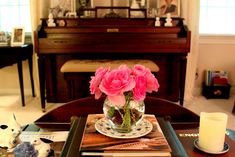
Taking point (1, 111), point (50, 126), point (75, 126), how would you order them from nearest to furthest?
point (75, 126) < point (50, 126) < point (1, 111)

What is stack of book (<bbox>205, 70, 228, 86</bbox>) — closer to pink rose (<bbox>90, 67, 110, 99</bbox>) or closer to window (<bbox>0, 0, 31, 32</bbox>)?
window (<bbox>0, 0, 31, 32</bbox>)

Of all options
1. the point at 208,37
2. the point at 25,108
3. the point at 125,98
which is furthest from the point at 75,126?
the point at 208,37

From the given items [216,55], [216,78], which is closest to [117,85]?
[216,78]

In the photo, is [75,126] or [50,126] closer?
[75,126]

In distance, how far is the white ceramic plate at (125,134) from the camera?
0.84 metres

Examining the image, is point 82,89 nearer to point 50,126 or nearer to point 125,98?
point 50,126

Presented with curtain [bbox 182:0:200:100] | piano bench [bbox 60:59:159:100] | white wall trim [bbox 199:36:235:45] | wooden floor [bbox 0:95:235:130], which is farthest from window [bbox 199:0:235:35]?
piano bench [bbox 60:59:159:100]

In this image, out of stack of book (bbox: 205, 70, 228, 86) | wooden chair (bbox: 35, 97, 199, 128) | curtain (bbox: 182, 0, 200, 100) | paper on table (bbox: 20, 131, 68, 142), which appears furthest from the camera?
stack of book (bbox: 205, 70, 228, 86)

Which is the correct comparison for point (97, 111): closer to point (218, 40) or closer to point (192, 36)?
point (192, 36)

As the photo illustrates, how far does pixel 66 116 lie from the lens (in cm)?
120

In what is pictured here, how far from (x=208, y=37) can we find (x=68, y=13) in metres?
1.82

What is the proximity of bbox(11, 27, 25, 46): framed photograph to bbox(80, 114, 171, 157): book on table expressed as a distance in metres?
2.85

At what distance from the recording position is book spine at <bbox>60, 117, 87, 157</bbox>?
2.53ft

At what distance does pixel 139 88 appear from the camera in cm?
81
